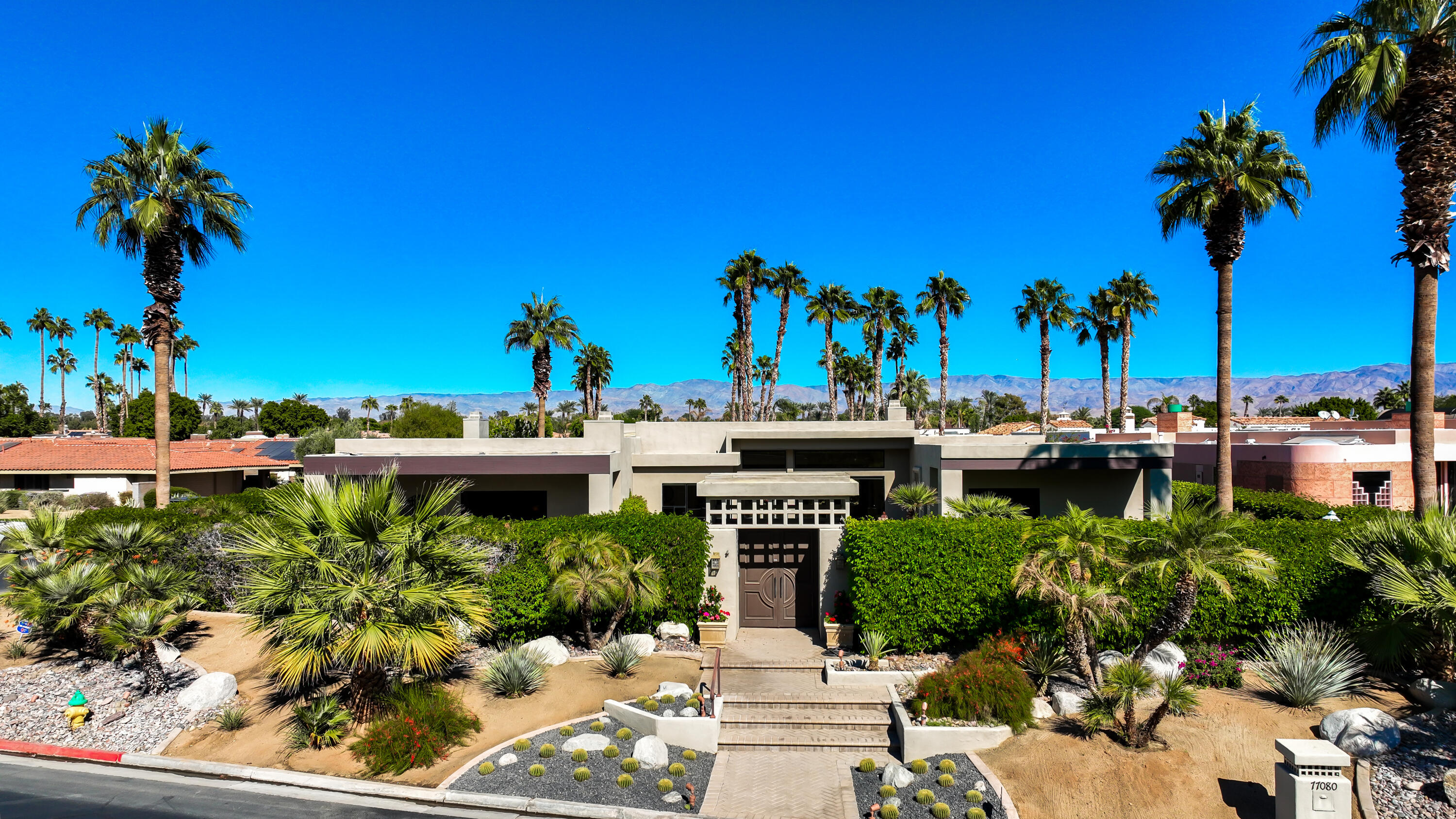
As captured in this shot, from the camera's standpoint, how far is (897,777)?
406 inches

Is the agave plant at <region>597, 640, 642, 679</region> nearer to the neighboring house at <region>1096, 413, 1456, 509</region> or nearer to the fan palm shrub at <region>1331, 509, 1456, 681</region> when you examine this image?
the fan palm shrub at <region>1331, 509, 1456, 681</region>

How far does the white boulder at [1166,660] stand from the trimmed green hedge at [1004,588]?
Answer: 1.91 feet

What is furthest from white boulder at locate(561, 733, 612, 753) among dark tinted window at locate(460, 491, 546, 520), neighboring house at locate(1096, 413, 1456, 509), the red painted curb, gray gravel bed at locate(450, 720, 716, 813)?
neighboring house at locate(1096, 413, 1456, 509)

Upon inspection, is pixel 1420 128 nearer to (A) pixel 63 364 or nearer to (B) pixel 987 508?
(B) pixel 987 508

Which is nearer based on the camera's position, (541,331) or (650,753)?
(650,753)

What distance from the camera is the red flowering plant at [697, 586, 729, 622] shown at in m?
15.8

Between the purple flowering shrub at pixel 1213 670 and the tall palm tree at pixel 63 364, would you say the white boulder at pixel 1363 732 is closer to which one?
the purple flowering shrub at pixel 1213 670

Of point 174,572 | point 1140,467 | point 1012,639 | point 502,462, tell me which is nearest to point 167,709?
point 174,572

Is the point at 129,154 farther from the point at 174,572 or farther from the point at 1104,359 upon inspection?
the point at 1104,359

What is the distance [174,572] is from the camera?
14.5m

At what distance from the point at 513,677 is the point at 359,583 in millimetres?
3596

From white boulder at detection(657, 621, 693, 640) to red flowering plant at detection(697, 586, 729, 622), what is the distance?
1.29 ft

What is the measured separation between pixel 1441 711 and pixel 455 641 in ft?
48.3

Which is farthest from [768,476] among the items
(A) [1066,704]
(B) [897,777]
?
(B) [897,777]
